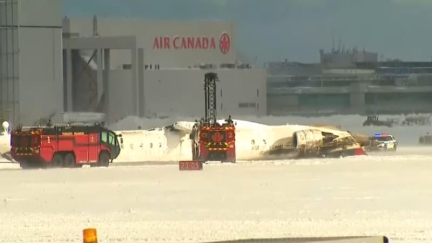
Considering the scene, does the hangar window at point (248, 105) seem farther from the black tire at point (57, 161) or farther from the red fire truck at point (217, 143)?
the black tire at point (57, 161)

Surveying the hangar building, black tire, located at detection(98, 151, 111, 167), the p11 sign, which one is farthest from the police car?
the hangar building

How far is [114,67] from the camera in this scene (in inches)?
3376

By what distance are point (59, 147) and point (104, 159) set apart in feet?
8.63

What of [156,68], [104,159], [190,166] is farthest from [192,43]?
[190,166]

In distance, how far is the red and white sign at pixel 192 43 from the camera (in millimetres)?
88625

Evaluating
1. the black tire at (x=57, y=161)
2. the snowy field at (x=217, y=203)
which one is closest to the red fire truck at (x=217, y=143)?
the snowy field at (x=217, y=203)

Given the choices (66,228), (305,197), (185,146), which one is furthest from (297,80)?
(66,228)

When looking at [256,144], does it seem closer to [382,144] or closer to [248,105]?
[382,144]

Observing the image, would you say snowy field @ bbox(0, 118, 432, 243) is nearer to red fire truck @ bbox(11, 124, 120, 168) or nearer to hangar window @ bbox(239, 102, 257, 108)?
red fire truck @ bbox(11, 124, 120, 168)

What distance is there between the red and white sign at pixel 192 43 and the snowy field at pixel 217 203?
47.6 metres

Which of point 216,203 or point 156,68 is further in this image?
point 156,68

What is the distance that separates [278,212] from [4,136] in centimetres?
3128

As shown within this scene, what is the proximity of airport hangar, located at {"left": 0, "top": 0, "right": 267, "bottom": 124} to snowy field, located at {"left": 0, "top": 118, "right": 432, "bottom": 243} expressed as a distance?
37.1 meters

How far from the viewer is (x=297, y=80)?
→ 9869cm
